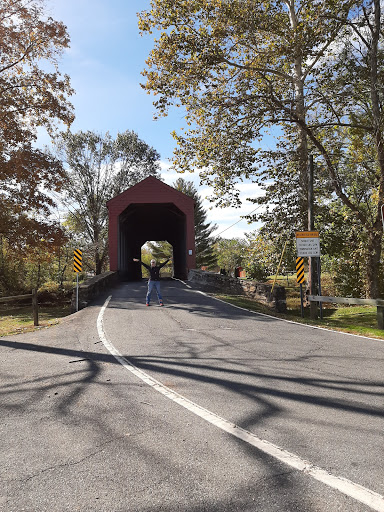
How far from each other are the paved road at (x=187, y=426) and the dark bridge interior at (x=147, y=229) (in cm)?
1894

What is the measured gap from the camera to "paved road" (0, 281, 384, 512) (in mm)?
2424

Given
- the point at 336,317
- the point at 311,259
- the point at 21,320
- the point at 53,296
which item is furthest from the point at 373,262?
the point at 53,296

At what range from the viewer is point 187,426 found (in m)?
3.55

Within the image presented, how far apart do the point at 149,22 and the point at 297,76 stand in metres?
6.87

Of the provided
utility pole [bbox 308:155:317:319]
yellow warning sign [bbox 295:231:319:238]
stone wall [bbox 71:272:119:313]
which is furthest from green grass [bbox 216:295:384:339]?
stone wall [bbox 71:272:119:313]

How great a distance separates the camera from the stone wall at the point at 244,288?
15016mm

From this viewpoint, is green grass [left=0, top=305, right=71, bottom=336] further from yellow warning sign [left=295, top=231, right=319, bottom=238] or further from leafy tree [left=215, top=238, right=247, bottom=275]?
leafy tree [left=215, top=238, right=247, bottom=275]

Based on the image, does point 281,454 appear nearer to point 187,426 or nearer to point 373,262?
point 187,426

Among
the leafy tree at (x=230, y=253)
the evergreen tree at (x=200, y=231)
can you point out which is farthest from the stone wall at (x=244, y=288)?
the leafy tree at (x=230, y=253)

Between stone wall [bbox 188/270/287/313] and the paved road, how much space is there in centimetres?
741

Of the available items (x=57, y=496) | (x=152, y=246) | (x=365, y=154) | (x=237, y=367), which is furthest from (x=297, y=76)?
(x=152, y=246)

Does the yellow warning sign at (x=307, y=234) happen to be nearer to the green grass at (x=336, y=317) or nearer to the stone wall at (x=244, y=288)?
the stone wall at (x=244, y=288)

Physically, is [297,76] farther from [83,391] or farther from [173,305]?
[83,391]

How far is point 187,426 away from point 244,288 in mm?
14500
